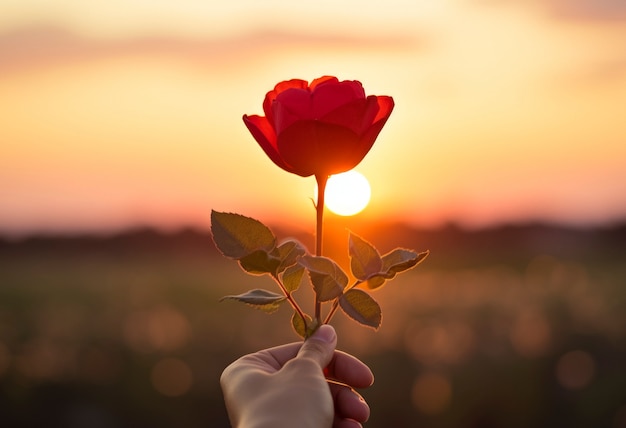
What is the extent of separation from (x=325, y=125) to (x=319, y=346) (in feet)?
1.29

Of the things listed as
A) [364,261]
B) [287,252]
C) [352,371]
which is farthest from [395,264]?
[352,371]

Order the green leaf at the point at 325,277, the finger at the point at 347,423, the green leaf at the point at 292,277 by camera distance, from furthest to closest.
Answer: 1. the finger at the point at 347,423
2. the green leaf at the point at 292,277
3. the green leaf at the point at 325,277

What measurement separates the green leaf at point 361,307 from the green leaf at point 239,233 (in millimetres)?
148

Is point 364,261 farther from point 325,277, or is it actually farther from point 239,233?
point 239,233

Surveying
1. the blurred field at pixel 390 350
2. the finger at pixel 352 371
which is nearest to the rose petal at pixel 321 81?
the finger at pixel 352 371

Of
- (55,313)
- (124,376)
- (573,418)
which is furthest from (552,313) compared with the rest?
(55,313)

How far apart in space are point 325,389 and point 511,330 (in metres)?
3.23

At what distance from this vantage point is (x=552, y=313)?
462 cm

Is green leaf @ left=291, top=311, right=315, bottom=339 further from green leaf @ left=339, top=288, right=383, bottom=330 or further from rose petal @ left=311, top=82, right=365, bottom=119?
rose petal @ left=311, top=82, right=365, bottom=119

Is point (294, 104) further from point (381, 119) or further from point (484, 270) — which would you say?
point (484, 270)

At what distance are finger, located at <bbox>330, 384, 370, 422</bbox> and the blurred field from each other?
2481 millimetres

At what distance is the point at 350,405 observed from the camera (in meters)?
1.72

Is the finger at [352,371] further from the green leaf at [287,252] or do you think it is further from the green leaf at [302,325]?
the green leaf at [287,252]

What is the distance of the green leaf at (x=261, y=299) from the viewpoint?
1.30 meters
